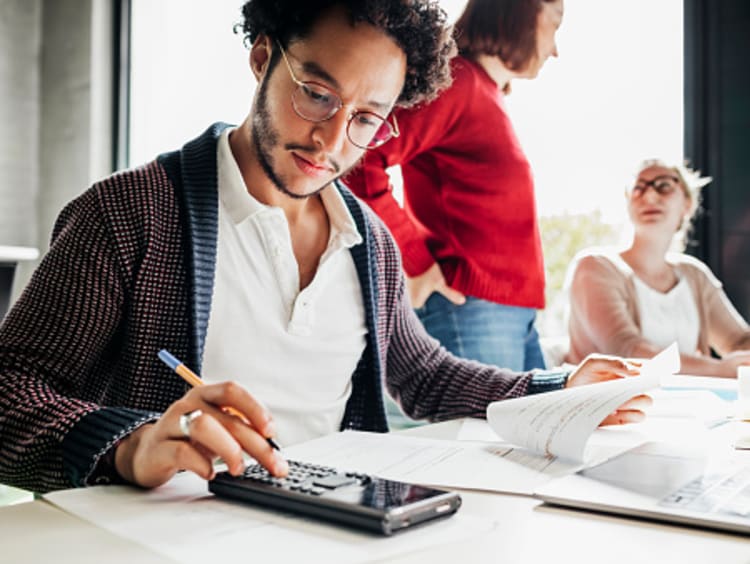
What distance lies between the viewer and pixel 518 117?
2.31 meters

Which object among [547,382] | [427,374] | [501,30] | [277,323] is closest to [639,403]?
[547,382]

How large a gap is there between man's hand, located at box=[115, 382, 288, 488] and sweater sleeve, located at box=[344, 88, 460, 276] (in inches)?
52.5

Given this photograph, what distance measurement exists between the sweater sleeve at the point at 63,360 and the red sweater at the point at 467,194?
1.09m

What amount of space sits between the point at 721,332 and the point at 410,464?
1.68 metres

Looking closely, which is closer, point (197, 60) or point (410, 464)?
point (410, 464)

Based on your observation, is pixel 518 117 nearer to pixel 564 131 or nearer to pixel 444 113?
pixel 564 131

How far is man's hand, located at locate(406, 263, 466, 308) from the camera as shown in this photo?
6.83 feet

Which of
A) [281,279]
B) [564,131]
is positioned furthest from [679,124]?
[281,279]

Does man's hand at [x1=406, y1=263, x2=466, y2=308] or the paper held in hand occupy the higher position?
man's hand at [x1=406, y1=263, x2=466, y2=308]

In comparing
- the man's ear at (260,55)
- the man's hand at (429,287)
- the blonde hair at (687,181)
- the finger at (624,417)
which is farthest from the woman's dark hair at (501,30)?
the finger at (624,417)

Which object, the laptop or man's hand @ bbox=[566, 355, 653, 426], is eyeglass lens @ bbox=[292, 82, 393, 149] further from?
the laptop

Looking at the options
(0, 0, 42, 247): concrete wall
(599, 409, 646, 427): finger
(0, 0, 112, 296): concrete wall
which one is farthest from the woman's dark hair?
(0, 0, 42, 247): concrete wall

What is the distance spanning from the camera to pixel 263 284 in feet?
3.76

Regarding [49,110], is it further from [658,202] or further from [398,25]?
[398,25]
